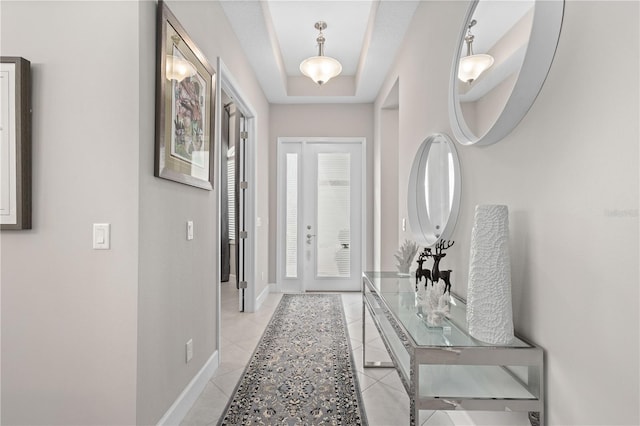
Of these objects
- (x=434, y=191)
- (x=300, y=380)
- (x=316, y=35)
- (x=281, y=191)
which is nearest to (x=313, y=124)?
(x=281, y=191)

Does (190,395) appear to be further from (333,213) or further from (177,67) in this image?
(333,213)

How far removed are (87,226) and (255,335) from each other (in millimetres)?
2106

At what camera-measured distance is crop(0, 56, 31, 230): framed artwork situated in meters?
1.45

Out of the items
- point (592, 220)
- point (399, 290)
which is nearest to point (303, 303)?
point (399, 290)

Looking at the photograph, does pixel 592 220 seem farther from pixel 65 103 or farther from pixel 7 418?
pixel 7 418

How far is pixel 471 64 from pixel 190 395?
2.31 meters

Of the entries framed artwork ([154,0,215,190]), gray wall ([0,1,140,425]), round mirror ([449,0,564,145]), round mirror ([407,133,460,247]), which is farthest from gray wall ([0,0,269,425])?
round mirror ([407,133,460,247])

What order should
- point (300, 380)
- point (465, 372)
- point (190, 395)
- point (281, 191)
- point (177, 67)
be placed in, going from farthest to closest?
point (281, 191) → point (300, 380) → point (190, 395) → point (177, 67) → point (465, 372)

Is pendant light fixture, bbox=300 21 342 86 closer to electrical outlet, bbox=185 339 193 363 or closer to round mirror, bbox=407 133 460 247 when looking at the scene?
round mirror, bbox=407 133 460 247

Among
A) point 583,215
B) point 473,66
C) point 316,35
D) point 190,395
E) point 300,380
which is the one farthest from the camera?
point 316,35

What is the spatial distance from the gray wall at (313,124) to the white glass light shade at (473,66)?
3246 mm

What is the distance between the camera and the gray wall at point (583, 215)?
882 millimetres

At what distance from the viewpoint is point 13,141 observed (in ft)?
4.77

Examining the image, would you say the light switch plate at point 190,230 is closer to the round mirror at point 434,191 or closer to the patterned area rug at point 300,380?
the patterned area rug at point 300,380
